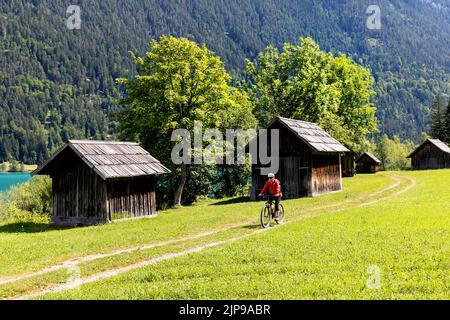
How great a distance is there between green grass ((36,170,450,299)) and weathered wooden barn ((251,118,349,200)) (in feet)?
61.8

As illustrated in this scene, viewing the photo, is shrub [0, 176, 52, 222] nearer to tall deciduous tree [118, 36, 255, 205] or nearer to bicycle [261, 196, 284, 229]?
tall deciduous tree [118, 36, 255, 205]

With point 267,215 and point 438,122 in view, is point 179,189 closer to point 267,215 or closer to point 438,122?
point 267,215

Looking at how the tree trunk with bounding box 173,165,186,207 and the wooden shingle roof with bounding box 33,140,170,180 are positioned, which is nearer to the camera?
the wooden shingle roof with bounding box 33,140,170,180

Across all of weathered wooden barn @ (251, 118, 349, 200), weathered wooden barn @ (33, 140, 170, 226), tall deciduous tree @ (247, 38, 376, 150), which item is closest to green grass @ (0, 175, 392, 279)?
weathered wooden barn @ (33, 140, 170, 226)

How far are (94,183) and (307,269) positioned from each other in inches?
744

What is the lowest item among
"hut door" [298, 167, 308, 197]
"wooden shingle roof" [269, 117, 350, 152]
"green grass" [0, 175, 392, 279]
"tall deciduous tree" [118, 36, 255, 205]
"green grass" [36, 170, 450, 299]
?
"green grass" [0, 175, 392, 279]

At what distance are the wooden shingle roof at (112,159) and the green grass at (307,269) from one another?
12.4 m

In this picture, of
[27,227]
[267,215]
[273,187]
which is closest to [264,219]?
[267,215]

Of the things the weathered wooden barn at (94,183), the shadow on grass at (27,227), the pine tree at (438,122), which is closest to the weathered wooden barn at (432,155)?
the pine tree at (438,122)

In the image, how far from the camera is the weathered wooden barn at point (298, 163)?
37.4m

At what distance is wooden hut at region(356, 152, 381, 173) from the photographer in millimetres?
82812

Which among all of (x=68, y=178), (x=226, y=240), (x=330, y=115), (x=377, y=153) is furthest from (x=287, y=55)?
(x=377, y=153)

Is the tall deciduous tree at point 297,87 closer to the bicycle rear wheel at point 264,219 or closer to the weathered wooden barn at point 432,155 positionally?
the weathered wooden barn at point 432,155

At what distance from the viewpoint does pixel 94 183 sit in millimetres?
27797
